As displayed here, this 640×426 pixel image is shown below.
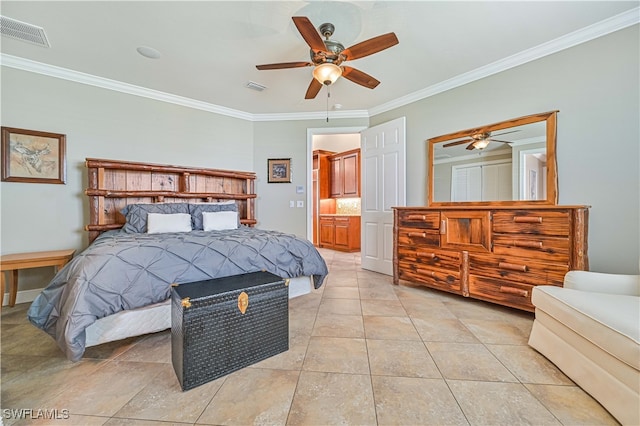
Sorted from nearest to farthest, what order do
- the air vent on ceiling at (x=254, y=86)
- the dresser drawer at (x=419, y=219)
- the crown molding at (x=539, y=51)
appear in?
the crown molding at (x=539, y=51) → the dresser drawer at (x=419, y=219) → the air vent on ceiling at (x=254, y=86)

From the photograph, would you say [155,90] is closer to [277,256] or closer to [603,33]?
[277,256]

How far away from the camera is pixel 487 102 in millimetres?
3002

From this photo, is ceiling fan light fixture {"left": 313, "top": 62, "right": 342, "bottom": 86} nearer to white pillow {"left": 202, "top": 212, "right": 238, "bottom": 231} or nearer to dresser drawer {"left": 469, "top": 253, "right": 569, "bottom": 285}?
white pillow {"left": 202, "top": 212, "right": 238, "bottom": 231}

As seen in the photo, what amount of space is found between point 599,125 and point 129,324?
164 inches

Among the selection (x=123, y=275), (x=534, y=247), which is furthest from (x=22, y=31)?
(x=534, y=247)

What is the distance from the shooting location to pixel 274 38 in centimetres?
239

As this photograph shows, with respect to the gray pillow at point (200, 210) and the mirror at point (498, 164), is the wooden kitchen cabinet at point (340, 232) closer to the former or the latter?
the mirror at point (498, 164)

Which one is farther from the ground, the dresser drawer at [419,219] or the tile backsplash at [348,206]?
the tile backsplash at [348,206]

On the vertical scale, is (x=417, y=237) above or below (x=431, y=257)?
above

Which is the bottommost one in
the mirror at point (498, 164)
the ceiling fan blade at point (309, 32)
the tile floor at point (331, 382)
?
the tile floor at point (331, 382)

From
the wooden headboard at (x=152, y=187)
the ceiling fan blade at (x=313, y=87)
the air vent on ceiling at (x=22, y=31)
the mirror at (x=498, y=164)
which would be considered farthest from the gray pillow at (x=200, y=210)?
the mirror at (x=498, y=164)

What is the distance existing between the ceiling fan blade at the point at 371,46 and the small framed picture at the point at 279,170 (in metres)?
2.46

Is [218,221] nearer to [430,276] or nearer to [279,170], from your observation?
[279,170]

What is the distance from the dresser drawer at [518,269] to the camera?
219cm
